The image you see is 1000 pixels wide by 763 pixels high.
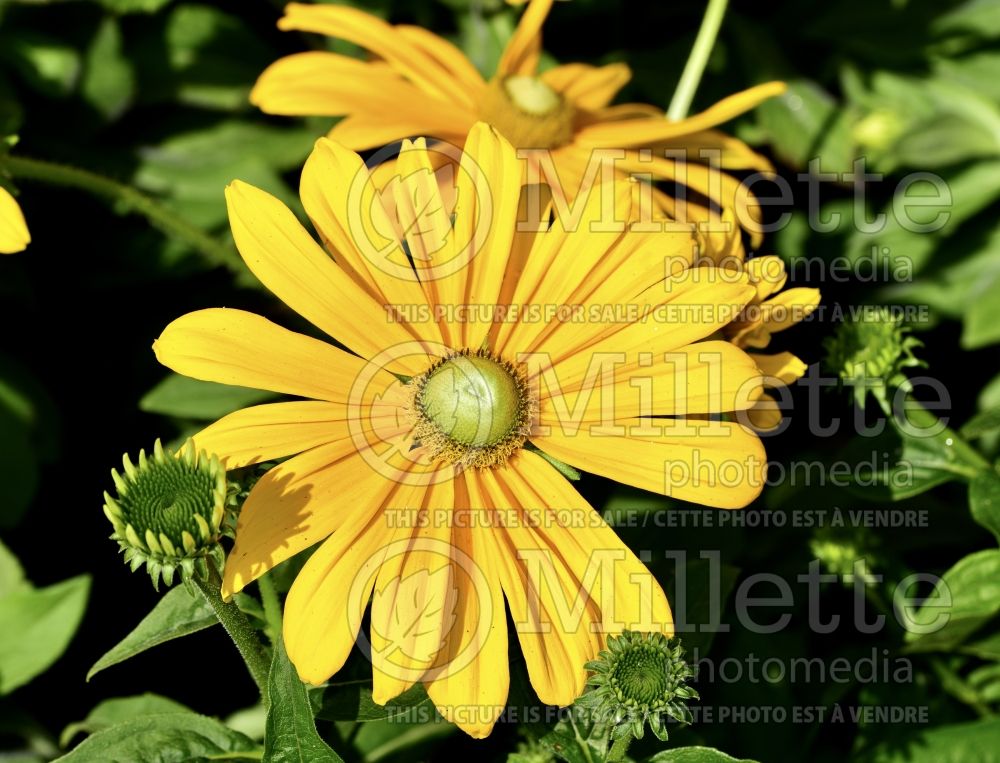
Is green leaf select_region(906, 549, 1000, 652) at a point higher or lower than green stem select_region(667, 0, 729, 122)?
lower

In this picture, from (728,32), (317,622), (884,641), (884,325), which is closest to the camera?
(317,622)

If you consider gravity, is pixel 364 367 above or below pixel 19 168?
below

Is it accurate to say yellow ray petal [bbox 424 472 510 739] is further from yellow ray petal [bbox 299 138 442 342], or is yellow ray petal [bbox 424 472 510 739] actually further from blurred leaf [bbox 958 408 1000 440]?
Result: blurred leaf [bbox 958 408 1000 440]

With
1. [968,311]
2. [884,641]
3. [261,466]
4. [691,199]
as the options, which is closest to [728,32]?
[691,199]

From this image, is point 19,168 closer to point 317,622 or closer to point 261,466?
point 261,466

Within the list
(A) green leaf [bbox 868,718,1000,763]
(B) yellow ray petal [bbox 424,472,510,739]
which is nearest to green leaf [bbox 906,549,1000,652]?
(A) green leaf [bbox 868,718,1000,763]

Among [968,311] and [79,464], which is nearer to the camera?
[79,464]
